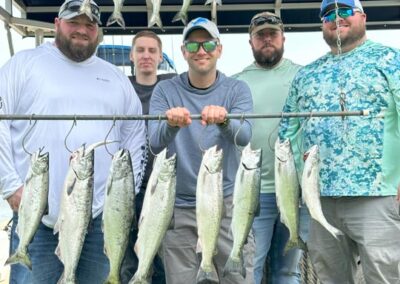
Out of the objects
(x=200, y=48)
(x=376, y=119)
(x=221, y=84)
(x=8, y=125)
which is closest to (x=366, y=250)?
(x=376, y=119)

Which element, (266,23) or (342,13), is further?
(266,23)

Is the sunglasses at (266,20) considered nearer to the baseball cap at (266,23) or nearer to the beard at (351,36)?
the baseball cap at (266,23)

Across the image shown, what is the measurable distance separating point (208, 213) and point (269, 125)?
4.26ft

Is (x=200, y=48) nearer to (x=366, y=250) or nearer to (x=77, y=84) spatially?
(x=77, y=84)

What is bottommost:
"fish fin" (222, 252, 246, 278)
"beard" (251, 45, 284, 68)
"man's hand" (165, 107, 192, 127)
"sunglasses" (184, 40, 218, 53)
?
"fish fin" (222, 252, 246, 278)

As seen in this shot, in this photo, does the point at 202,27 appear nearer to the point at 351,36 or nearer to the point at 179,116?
the point at 179,116

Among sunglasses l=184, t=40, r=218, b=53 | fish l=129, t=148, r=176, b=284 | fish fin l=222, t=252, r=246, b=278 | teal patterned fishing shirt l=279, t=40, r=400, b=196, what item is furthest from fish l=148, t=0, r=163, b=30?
fish fin l=222, t=252, r=246, b=278

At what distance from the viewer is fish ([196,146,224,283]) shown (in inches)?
131

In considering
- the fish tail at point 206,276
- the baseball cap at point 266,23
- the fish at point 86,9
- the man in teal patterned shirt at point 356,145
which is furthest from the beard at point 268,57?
the fish tail at point 206,276

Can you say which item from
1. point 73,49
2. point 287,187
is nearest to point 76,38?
point 73,49

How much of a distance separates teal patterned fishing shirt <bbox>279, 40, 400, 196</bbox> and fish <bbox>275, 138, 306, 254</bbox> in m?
0.43

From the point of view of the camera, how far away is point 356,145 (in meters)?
3.74

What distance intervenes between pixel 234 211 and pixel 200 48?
3.91 ft

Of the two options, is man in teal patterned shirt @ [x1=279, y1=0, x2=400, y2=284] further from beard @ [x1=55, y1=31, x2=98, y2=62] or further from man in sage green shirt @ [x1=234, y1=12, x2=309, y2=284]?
beard @ [x1=55, y1=31, x2=98, y2=62]
